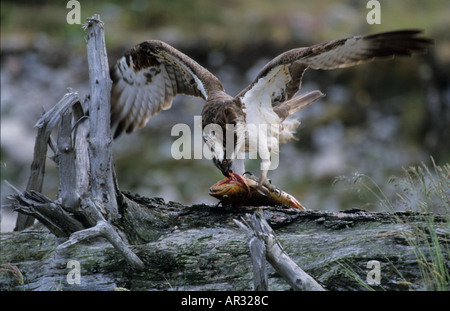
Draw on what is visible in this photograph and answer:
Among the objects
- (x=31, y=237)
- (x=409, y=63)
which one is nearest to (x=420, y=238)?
(x=31, y=237)

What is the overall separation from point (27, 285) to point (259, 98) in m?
2.59

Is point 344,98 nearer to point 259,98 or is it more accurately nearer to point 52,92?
point 52,92

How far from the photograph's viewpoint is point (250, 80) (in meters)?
12.7

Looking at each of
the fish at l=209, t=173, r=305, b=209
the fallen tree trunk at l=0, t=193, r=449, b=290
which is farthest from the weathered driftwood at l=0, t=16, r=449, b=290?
the fish at l=209, t=173, r=305, b=209

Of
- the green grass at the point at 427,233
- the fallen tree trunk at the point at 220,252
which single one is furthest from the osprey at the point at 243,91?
the green grass at the point at 427,233

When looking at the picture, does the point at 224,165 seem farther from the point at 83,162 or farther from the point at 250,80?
the point at 250,80

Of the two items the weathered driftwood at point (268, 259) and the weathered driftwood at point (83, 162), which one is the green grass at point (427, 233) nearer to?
the weathered driftwood at point (268, 259)

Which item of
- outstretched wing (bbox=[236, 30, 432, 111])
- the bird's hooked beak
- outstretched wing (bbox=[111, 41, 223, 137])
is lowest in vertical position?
the bird's hooked beak

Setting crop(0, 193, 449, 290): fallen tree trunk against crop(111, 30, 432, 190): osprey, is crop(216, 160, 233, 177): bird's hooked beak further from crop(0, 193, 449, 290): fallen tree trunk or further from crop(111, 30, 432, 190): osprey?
crop(0, 193, 449, 290): fallen tree trunk

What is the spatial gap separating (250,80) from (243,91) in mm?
7356

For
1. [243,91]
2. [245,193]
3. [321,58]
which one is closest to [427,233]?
[245,193]

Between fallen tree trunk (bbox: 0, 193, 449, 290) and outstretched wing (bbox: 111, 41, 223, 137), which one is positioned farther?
outstretched wing (bbox: 111, 41, 223, 137)

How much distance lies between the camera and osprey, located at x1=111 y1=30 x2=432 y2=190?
4.73m

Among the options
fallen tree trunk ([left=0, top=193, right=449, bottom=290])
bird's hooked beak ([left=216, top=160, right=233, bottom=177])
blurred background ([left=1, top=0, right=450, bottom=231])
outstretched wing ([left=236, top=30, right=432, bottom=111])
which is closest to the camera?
fallen tree trunk ([left=0, top=193, right=449, bottom=290])
